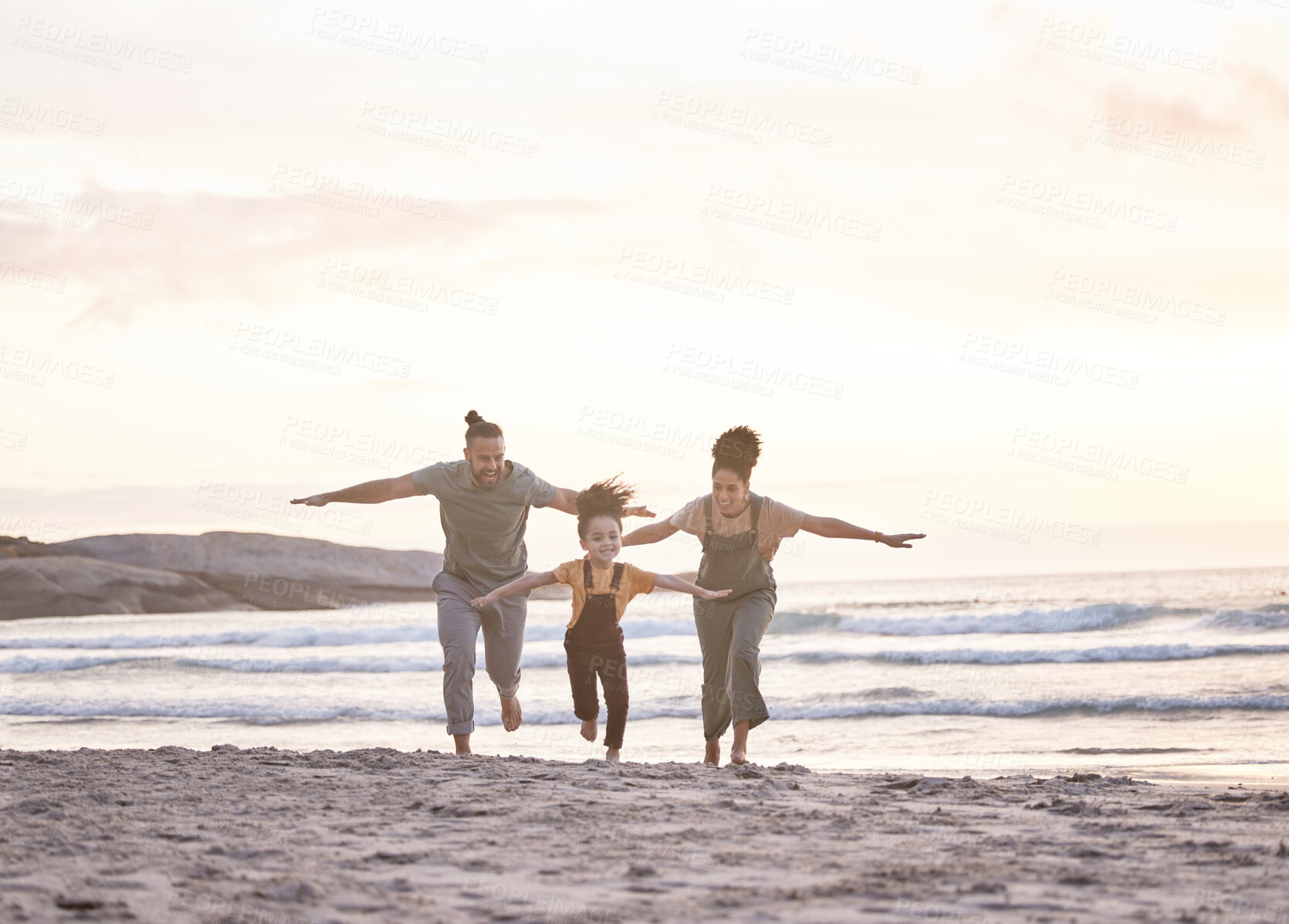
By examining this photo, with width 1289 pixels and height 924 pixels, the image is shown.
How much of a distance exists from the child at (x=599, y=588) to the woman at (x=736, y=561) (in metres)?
0.19

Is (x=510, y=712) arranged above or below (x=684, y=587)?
below

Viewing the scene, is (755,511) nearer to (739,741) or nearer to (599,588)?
(599,588)

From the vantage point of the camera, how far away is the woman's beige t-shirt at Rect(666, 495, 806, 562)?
681 centimetres

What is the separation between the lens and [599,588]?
6820mm

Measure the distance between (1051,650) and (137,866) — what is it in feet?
57.1

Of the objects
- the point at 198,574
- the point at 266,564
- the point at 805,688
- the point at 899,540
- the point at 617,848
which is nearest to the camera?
the point at 617,848

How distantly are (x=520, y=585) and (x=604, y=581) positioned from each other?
50 centimetres

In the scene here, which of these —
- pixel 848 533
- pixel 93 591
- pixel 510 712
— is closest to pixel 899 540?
pixel 848 533

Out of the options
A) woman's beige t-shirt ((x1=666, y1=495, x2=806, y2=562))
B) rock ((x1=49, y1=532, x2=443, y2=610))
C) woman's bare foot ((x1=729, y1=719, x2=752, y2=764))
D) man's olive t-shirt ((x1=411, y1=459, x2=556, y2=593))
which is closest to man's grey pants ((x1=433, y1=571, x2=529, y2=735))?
man's olive t-shirt ((x1=411, y1=459, x2=556, y2=593))

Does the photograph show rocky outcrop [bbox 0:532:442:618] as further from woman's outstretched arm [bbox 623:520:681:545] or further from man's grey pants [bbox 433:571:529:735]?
woman's outstretched arm [bbox 623:520:681:545]

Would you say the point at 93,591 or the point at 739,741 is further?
the point at 93,591

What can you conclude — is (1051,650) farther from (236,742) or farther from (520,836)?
(520,836)

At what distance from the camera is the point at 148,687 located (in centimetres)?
1670

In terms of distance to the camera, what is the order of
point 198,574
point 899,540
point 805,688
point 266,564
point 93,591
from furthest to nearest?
1. point 266,564
2. point 198,574
3. point 93,591
4. point 805,688
5. point 899,540
